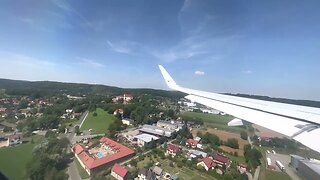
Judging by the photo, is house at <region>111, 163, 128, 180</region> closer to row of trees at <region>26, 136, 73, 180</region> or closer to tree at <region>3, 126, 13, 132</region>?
row of trees at <region>26, 136, 73, 180</region>

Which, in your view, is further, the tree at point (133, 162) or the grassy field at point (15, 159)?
the tree at point (133, 162)

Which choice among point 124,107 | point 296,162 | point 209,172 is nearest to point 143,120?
point 124,107

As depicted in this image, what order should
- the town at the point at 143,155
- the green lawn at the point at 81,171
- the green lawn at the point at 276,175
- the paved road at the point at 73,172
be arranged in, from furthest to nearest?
the green lawn at the point at 276,175
the green lawn at the point at 81,171
the town at the point at 143,155
the paved road at the point at 73,172

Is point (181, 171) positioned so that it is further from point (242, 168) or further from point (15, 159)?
point (15, 159)

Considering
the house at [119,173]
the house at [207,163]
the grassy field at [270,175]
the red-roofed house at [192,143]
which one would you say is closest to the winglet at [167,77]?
the house at [119,173]

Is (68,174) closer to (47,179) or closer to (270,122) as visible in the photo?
(47,179)

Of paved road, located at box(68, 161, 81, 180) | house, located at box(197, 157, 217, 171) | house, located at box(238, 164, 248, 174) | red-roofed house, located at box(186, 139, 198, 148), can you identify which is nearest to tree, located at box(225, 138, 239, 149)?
red-roofed house, located at box(186, 139, 198, 148)

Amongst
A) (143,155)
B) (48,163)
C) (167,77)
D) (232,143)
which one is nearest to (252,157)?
(232,143)

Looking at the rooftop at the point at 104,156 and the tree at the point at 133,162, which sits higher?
the rooftop at the point at 104,156

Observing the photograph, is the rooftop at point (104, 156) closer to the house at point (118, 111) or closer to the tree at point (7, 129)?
the tree at point (7, 129)
